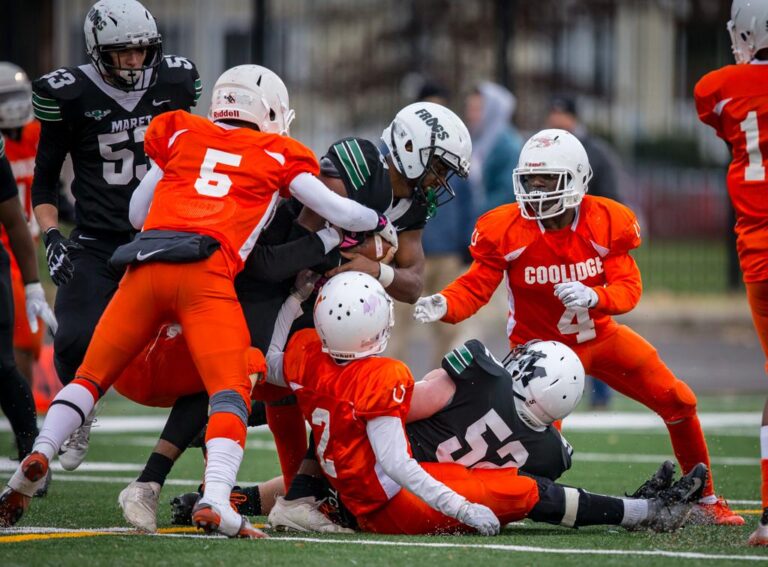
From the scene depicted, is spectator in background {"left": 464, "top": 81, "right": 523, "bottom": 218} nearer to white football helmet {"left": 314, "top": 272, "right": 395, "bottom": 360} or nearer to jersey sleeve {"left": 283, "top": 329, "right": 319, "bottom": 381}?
jersey sleeve {"left": 283, "top": 329, "right": 319, "bottom": 381}

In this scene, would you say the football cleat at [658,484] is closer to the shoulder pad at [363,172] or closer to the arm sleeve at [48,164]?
the shoulder pad at [363,172]

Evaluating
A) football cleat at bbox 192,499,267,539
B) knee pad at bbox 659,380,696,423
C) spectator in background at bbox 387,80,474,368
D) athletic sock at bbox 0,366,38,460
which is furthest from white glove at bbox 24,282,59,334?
spectator in background at bbox 387,80,474,368

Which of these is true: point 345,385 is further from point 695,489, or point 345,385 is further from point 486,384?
point 695,489

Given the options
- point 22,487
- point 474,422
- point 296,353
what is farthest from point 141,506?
point 474,422

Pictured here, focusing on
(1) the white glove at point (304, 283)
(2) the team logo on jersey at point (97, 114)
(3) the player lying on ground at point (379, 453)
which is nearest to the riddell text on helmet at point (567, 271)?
(3) the player lying on ground at point (379, 453)

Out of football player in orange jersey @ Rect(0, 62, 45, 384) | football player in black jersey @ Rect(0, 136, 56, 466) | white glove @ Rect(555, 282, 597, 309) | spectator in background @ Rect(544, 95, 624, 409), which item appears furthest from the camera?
spectator in background @ Rect(544, 95, 624, 409)

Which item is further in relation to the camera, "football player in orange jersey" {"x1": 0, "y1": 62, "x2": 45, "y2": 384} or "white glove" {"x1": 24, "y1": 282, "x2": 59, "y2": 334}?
"football player in orange jersey" {"x1": 0, "y1": 62, "x2": 45, "y2": 384}

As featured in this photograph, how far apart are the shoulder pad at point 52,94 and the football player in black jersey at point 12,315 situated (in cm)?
54

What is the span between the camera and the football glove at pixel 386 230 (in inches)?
211

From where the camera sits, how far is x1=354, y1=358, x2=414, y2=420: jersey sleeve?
16.2 feet

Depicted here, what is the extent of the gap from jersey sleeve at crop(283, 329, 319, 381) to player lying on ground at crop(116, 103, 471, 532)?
99 mm

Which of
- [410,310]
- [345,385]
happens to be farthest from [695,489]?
[410,310]

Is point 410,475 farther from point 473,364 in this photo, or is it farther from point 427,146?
point 427,146

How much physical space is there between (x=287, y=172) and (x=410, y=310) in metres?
5.32
